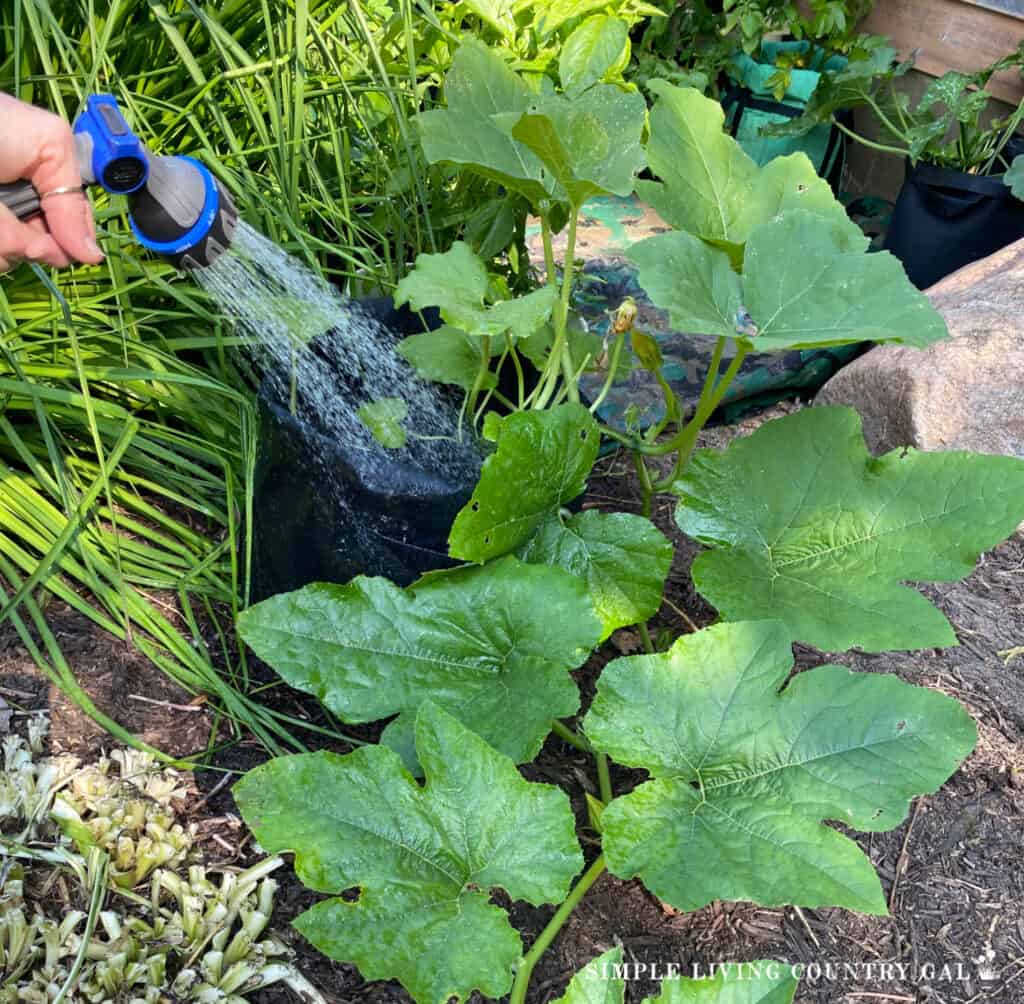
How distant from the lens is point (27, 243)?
116 cm

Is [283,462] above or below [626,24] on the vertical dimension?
below

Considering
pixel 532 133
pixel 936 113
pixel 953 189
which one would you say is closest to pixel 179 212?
pixel 532 133

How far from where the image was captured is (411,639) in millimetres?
1175

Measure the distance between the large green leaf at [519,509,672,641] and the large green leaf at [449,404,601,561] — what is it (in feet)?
0.10

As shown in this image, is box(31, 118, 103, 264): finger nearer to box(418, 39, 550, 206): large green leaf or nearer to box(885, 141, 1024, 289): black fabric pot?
box(418, 39, 550, 206): large green leaf

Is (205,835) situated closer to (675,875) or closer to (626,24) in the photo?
(675,875)

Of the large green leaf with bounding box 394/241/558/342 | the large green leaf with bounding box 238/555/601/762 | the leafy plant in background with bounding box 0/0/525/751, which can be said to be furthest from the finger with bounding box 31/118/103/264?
the large green leaf with bounding box 238/555/601/762

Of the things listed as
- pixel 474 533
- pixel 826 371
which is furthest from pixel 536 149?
pixel 826 371

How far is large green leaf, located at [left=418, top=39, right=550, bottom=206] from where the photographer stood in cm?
131

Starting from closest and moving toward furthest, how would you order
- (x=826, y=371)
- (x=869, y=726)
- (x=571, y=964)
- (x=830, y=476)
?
(x=869, y=726) → (x=571, y=964) → (x=830, y=476) → (x=826, y=371)

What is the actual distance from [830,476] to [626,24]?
2.43 ft

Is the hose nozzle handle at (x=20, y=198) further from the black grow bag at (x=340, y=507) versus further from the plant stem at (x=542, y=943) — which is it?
the plant stem at (x=542, y=943)

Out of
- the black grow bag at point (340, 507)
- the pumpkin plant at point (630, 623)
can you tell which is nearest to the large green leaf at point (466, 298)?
the pumpkin plant at point (630, 623)

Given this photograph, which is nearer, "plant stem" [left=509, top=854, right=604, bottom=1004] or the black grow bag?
"plant stem" [left=509, top=854, right=604, bottom=1004]
